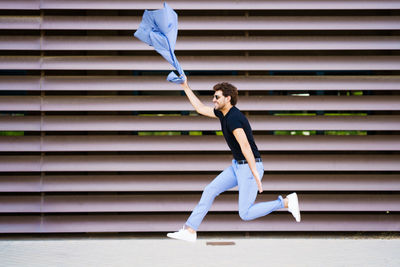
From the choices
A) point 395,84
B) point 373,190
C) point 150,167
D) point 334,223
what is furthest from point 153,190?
point 395,84

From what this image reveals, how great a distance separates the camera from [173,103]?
7.68 metres

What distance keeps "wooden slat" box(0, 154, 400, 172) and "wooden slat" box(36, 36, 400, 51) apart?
1668 mm

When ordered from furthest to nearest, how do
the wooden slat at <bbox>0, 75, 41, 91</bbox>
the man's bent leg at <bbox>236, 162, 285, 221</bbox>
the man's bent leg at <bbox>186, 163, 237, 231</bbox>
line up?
the wooden slat at <bbox>0, 75, 41, 91</bbox> < the man's bent leg at <bbox>186, 163, 237, 231</bbox> < the man's bent leg at <bbox>236, 162, 285, 221</bbox>

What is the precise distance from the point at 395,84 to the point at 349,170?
1.50m

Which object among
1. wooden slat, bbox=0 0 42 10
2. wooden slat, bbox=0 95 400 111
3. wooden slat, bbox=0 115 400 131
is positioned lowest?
wooden slat, bbox=0 115 400 131

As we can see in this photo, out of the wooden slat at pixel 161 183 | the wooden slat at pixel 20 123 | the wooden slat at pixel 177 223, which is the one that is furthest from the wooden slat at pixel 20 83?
the wooden slat at pixel 177 223

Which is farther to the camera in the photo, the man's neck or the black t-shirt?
the man's neck

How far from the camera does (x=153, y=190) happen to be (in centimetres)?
766

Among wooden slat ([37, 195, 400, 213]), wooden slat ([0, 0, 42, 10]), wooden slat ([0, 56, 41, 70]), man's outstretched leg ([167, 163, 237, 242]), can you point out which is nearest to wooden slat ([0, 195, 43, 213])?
wooden slat ([37, 195, 400, 213])

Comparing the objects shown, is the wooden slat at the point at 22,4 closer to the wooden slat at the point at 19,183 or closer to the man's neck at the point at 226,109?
the wooden slat at the point at 19,183

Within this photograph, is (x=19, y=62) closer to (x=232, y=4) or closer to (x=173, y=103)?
(x=173, y=103)

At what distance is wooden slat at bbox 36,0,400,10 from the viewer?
7617 millimetres

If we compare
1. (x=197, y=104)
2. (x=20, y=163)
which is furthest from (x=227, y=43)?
(x=20, y=163)

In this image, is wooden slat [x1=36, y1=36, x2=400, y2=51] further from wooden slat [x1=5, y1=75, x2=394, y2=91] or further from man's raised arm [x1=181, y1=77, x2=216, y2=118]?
man's raised arm [x1=181, y1=77, x2=216, y2=118]
